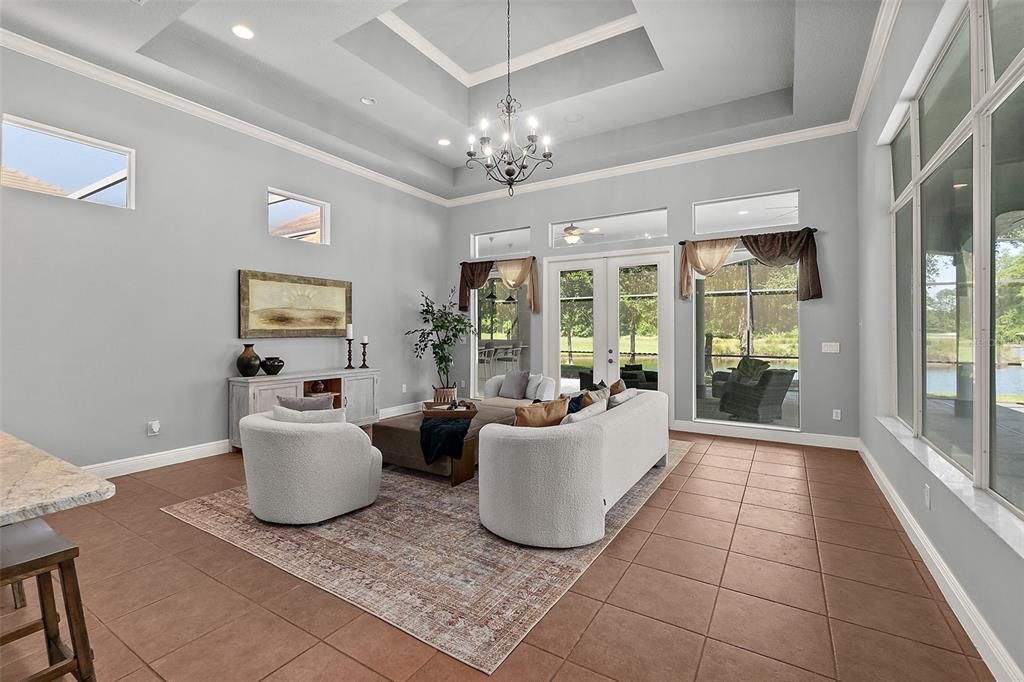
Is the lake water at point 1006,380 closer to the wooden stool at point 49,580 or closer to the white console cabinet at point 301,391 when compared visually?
the wooden stool at point 49,580

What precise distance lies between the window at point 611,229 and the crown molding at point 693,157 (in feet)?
1.82

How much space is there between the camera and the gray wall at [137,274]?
12.0 feet

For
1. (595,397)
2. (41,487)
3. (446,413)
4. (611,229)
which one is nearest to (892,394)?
(595,397)

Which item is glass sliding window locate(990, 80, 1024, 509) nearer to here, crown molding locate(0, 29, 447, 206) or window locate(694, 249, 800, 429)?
window locate(694, 249, 800, 429)

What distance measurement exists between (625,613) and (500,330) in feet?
18.4

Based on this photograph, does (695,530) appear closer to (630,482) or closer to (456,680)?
(630,482)

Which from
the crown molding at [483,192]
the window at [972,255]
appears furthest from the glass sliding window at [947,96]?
the crown molding at [483,192]

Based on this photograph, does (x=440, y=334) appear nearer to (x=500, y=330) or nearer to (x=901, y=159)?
(x=500, y=330)

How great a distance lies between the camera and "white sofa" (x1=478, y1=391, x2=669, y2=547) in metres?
2.66

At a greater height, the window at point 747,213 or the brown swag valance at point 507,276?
the window at point 747,213

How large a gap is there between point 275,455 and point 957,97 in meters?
4.27

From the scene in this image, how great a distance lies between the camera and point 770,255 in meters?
5.36

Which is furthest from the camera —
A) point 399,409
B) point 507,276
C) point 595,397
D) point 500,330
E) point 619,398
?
point 500,330

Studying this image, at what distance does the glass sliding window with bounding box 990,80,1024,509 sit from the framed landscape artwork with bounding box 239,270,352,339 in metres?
5.75
